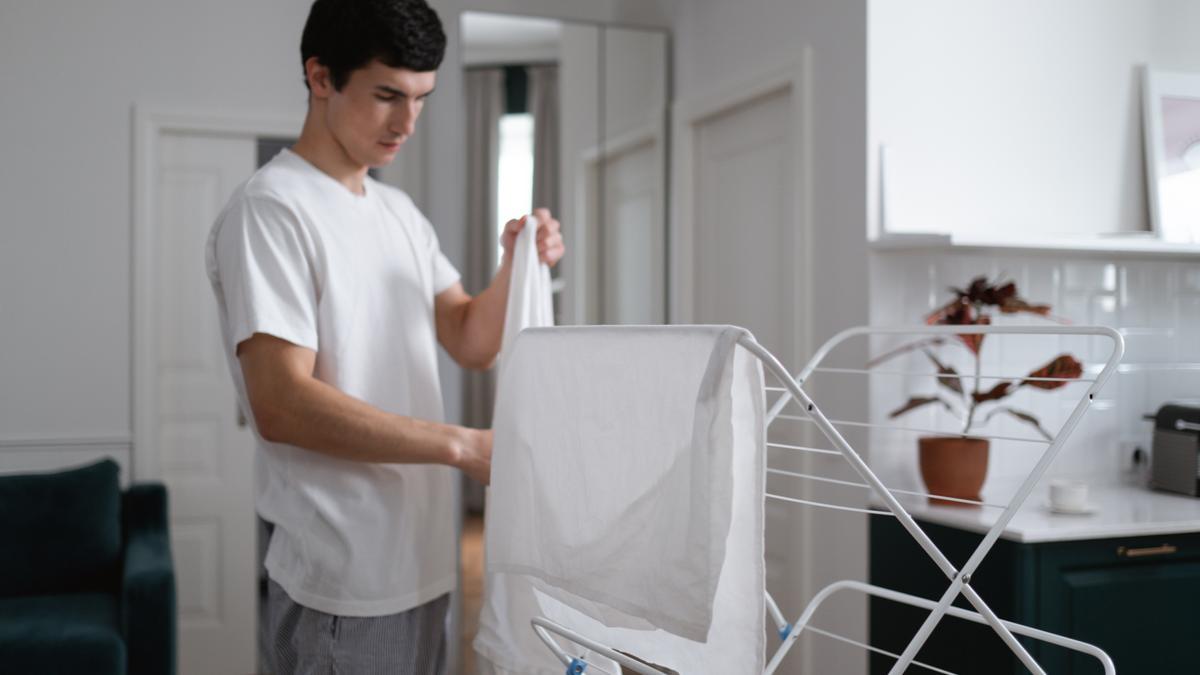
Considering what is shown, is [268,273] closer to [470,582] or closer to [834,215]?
[834,215]

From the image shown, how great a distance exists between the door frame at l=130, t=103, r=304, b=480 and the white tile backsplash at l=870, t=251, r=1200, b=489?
2.56 m

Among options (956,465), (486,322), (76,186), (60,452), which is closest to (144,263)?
(76,186)

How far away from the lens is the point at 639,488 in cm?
116

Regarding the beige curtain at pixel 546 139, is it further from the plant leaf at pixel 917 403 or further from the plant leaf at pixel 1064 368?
the plant leaf at pixel 1064 368

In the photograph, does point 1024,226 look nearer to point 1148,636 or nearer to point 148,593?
point 1148,636

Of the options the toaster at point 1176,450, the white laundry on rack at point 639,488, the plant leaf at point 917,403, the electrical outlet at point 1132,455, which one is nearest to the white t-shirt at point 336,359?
the white laundry on rack at point 639,488

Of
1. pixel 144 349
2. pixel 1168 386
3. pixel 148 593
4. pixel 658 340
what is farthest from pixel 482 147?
pixel 658 340

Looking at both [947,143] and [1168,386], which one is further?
[1168,386]

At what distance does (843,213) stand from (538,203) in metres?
1.25

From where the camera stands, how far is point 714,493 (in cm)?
104

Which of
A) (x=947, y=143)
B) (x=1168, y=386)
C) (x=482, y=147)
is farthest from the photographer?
(x=482, y=147)

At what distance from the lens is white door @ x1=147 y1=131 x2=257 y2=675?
377 centimetres

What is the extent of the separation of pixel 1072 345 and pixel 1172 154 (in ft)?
2.16

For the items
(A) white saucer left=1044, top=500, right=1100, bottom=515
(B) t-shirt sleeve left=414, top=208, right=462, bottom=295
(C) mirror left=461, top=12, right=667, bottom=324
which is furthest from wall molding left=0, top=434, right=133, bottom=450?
(A) white saucer left=1044, top=500, right=1100, bottom=515
